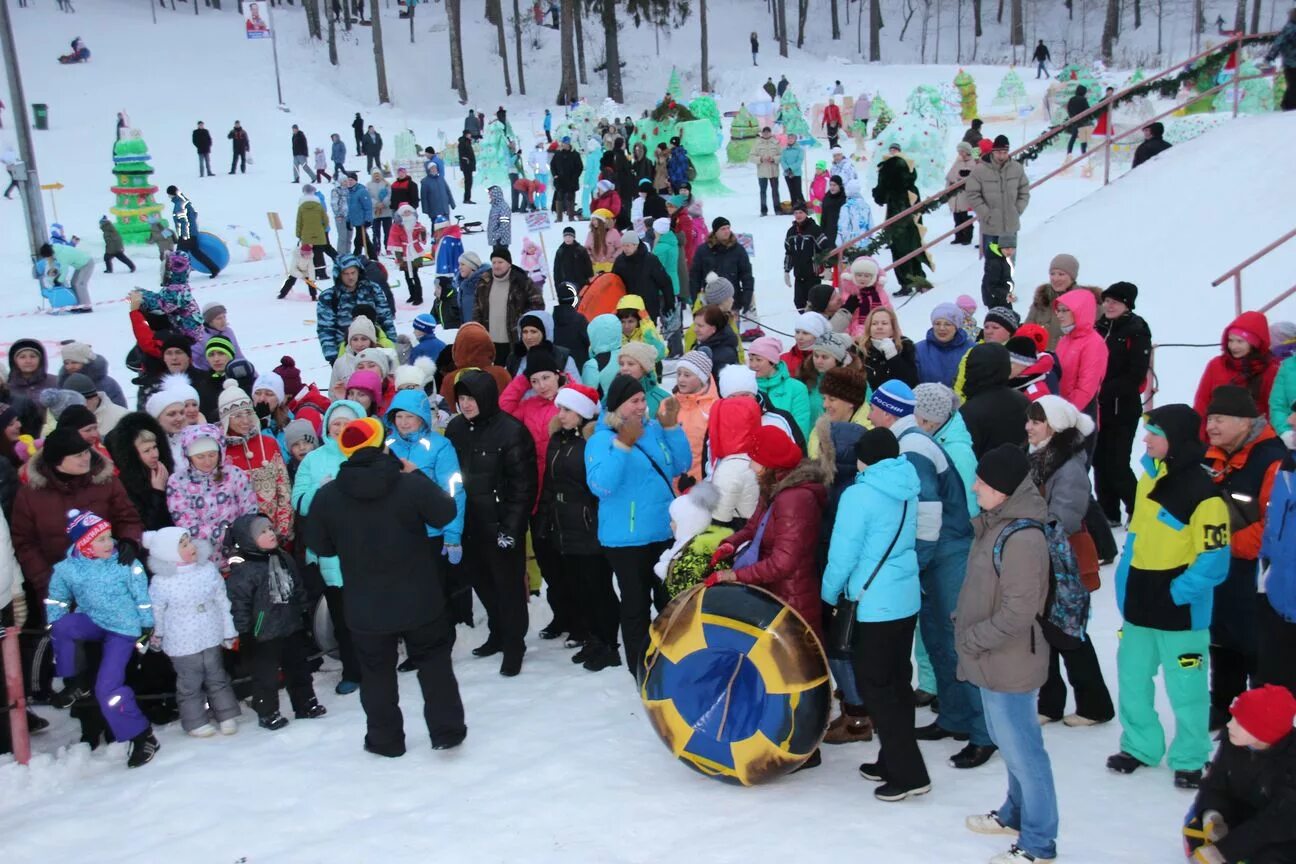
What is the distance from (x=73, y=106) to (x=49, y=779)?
132 feet

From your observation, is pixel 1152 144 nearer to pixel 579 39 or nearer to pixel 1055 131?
pixel 1055 131

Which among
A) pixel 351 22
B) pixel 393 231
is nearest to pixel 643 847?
pixel 393 231

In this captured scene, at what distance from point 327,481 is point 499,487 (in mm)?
884

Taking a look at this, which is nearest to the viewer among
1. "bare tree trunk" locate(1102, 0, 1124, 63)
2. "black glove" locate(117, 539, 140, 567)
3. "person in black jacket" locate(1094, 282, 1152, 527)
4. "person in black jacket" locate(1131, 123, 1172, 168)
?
"black glove" locate(117, 539, 140, 567)

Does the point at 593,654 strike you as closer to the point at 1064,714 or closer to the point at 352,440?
the point at 352,440

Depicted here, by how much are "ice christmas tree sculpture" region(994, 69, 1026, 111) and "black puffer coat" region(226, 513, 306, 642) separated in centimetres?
3566

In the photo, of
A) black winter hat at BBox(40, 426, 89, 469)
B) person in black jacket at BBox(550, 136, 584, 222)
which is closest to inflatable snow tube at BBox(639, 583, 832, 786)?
black winter hat at BBox(40, 426, 89, 469)

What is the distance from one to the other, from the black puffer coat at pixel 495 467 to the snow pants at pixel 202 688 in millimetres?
1462

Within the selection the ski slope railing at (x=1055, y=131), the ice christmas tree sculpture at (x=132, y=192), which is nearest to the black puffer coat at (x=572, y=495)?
the ski slope railing at (x=1055, y=131)

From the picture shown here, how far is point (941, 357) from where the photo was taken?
766cm

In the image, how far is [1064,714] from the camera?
17.7ft

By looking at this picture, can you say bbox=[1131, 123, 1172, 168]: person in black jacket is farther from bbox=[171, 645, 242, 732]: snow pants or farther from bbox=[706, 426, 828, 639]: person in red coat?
bbox=[171, 645, 242, 732]: snow pants

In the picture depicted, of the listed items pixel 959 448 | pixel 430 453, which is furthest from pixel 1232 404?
pixel 430 453

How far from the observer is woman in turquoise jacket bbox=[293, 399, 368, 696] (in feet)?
20.1
